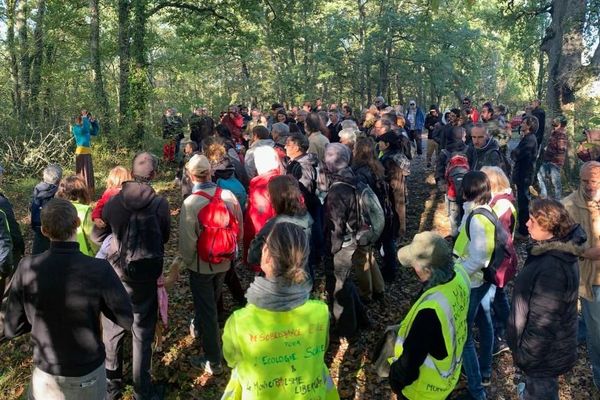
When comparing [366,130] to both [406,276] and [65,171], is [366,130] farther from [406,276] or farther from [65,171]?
[65,171]

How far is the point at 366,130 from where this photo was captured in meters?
10.6

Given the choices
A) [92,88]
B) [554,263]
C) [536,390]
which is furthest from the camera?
[92,88]

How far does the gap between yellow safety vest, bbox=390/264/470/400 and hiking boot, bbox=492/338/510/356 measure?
2350 mm

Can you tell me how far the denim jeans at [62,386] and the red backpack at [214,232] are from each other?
4.76 feet

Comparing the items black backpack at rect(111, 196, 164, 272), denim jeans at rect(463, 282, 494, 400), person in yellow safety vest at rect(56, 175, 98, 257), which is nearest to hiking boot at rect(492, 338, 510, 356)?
denim jeans at rect(463, 282, 494, 400)

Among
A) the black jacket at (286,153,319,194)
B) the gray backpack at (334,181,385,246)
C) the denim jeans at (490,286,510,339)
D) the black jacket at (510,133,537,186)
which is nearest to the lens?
the denim jeans at (490,286,510,339)

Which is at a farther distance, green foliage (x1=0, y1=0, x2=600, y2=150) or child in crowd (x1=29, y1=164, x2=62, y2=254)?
green foliage (x1=0, y1=0, x2=600, y2=150)

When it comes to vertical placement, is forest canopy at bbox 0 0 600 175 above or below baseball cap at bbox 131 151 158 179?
above

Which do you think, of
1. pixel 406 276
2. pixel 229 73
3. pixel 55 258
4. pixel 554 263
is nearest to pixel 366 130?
pixel 406 276

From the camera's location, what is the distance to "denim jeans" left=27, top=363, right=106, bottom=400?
2828 mm

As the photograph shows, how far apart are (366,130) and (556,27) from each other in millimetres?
5532

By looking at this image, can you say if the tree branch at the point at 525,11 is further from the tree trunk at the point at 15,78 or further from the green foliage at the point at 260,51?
the tree trunk at the point at 15,78

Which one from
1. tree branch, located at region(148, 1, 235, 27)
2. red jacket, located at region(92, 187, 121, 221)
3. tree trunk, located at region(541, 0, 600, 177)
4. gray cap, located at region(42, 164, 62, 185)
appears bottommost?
red jacket, located at region(92, 187, 121, 221)

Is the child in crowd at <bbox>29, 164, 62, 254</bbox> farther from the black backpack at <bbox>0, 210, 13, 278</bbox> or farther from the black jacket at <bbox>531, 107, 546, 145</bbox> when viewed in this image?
the black jacket at <bbox>531, 107, 546, 145</bbox>
